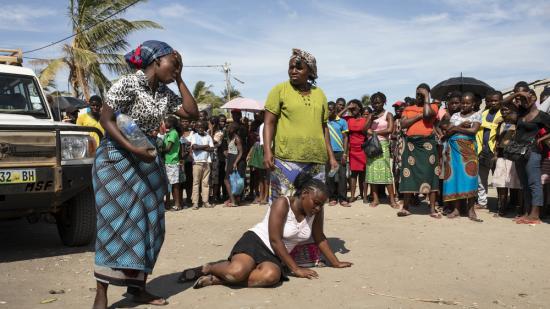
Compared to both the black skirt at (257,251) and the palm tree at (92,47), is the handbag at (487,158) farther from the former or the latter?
the palm tree at (92,47)

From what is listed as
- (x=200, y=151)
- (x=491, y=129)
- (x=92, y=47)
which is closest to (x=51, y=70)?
(x=92, y=47)

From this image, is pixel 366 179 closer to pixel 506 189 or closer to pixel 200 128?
pixel 506 189

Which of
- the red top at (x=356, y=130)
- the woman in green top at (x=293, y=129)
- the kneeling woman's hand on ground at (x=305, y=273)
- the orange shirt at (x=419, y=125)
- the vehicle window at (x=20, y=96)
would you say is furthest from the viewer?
the red top at (x=356, y=130)

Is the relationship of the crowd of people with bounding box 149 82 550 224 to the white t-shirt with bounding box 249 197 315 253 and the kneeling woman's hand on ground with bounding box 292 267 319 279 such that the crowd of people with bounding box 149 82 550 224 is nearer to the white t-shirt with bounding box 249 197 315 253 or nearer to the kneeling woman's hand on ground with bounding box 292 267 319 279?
the white t-shirt with bounding box 249 197 315 253

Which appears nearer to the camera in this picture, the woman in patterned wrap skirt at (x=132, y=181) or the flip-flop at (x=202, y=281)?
the woman in patterned wrap skirt at (x=132, y=181)

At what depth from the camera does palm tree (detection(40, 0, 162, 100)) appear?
1980 centimetres

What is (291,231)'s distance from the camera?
4277 millimetres

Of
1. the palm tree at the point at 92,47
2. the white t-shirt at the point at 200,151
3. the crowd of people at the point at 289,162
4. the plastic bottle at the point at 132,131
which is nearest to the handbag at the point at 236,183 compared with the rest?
the crowd of people at the point at 289,162

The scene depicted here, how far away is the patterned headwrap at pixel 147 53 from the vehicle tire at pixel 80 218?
2397mm

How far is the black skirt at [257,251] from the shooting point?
4137 millimetres

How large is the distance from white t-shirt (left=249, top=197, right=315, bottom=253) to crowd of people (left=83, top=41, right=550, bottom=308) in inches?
0.4

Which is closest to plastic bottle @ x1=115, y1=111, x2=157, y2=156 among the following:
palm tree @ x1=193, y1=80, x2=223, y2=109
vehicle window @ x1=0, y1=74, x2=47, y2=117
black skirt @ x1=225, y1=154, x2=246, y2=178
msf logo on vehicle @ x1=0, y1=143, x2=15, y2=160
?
msf logo on vehicle @ x1=0, y1=143, x2=15, y2=160

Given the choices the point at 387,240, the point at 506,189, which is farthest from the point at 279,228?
the point at 506,189

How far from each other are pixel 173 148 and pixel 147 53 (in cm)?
531
